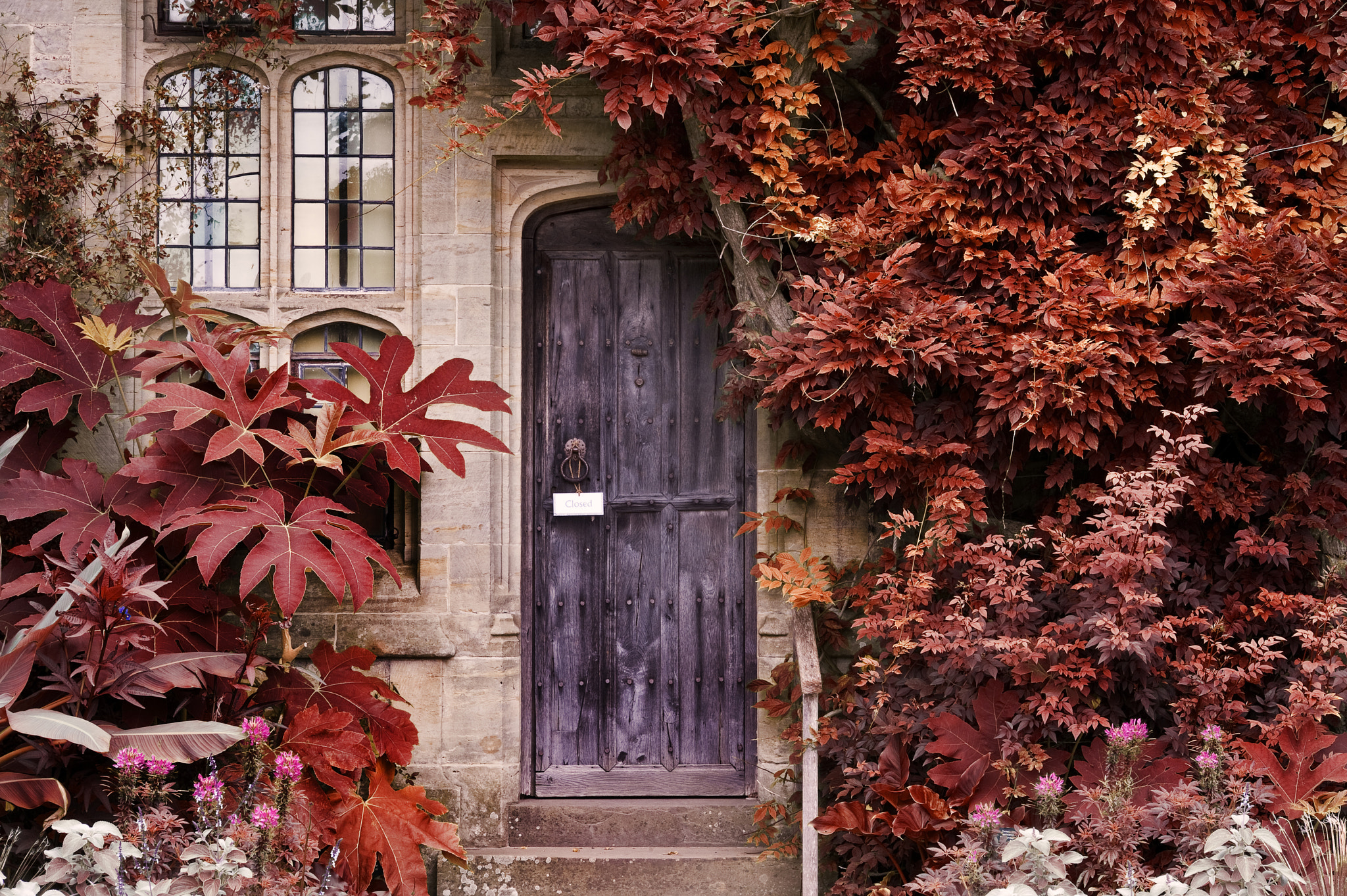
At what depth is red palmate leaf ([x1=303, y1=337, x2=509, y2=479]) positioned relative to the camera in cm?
363

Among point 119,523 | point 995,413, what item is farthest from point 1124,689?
point 119,523

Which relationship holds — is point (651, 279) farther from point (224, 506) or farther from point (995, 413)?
point (224, 506)

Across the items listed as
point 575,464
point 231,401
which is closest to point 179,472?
point 231,401

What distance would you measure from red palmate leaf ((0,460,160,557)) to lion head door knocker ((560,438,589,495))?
5.59ft

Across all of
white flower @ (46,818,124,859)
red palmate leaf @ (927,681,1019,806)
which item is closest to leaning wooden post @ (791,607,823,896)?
red palmate leaf @ (927,681,1019,806)

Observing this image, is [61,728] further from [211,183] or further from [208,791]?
[211,183]

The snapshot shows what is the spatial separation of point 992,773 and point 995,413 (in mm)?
1306

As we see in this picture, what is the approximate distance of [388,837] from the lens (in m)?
3.42

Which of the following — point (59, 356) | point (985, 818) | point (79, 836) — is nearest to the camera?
point (79, 836)

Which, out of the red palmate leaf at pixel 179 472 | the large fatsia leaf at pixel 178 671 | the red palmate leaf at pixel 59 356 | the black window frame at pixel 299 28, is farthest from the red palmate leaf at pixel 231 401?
the black window frame at pixel 299 28

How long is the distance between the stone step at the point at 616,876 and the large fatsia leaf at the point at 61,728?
5.91 ft

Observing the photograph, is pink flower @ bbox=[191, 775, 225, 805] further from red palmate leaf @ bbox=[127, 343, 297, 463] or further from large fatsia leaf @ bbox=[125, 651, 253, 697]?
red palmate leaf @ bbox=[127, 343, 297, 463]

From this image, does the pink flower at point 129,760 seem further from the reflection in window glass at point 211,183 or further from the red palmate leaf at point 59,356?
the reflection in window glass at point 211,183

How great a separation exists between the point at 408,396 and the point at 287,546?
742 millimetres
